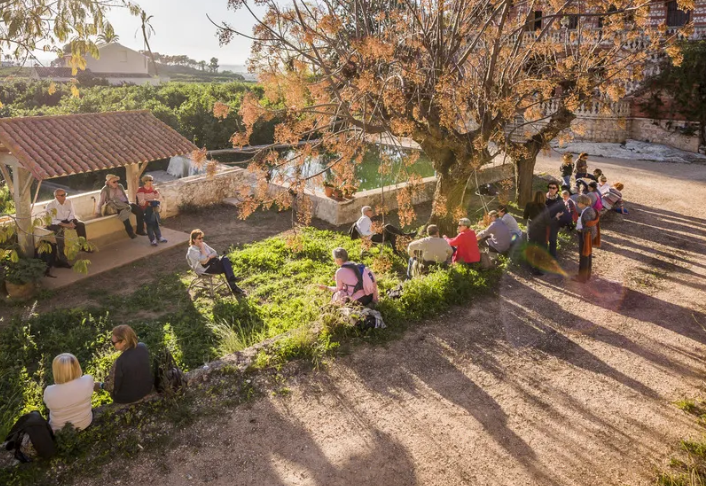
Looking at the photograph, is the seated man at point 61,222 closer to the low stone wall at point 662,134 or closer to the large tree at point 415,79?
the large tree at point 415,79

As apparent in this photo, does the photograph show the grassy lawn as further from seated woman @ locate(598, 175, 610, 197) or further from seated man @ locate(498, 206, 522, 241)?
seated woman @ locate(598, 175, 610, 197)

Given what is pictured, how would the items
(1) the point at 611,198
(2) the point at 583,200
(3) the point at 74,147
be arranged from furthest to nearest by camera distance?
(1) the point at 611,198, (3) the point at 74,147, (2) the point at 583,200

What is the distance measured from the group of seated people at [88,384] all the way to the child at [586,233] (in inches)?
275

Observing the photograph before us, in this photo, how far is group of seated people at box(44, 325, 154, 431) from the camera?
5078 millimetres

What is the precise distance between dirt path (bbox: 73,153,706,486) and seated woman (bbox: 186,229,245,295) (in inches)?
137

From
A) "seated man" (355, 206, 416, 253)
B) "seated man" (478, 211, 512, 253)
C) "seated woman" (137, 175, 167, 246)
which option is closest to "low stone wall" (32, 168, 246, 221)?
"seated woman" (137, 175, 167, 246)

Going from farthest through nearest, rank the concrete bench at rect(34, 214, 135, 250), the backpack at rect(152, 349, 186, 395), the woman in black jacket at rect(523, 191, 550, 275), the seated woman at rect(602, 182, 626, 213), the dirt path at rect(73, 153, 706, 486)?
the seated woman at rect(602, 182, 626, 213), the concrete bench at rect(34, 214, 135, 250), the woman in black jacket at rect(523, 191, 550, 275), the backpack at rect(152, 349, 186, 395), the dirt path at rect(73, 153, 706, 486)

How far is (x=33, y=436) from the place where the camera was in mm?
4852

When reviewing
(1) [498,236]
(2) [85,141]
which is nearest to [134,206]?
(2) [85,141]

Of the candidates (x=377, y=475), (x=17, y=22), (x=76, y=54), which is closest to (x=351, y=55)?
(x=76, y=54)

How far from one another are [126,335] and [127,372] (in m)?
0.38

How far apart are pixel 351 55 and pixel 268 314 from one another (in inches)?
195

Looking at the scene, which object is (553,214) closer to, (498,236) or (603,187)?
(498,236)

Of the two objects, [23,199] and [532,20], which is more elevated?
[532,20]
